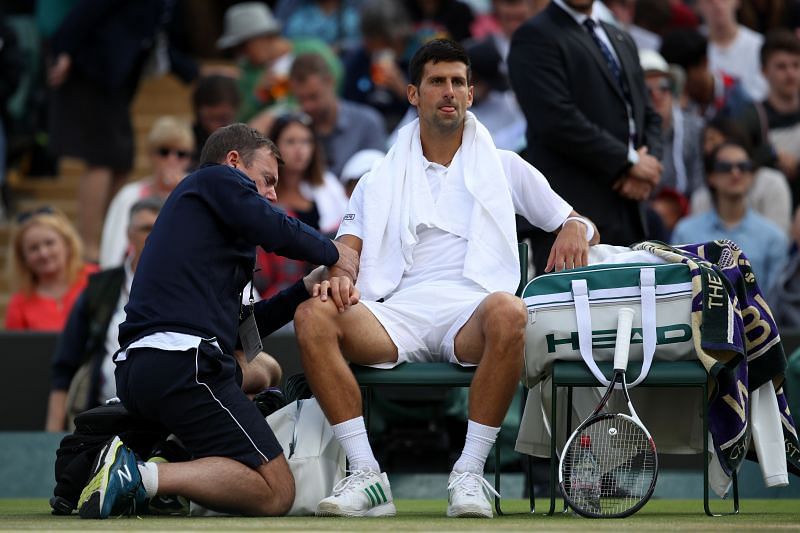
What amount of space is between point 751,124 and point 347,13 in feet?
12.3

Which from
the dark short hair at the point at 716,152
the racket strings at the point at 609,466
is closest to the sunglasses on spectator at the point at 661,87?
the dark short hair at the point at 716,152

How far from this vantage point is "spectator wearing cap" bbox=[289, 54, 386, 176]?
11.1 metres

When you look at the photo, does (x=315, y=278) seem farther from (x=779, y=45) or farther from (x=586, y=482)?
(x=779, y=45)

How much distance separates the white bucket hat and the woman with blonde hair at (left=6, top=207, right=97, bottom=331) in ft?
8.99

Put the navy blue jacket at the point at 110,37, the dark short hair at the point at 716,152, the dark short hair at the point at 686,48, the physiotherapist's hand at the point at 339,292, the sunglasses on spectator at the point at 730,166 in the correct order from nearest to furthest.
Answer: the physiotherapist's hand at the point at 339,292 < the sunglasses on spectator at the point at 730,166 < the dark short hair at the point at 716,152 < the navy blue jacket at the point at 110,37 < the dark short hair at the point at 686,48

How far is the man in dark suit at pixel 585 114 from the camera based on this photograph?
7.75 meters

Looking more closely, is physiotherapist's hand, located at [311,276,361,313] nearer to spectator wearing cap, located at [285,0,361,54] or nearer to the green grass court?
the green grass court

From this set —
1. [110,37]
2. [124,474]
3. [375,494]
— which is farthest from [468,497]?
[110,37]

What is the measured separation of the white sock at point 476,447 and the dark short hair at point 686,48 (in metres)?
6.32

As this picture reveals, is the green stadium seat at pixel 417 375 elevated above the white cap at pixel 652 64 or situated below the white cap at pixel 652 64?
below

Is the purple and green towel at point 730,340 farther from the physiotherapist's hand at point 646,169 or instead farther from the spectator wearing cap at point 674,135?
the spectator wearing cap at point 674,135

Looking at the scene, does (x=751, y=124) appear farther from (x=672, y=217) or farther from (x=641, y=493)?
(x=641, y=493)

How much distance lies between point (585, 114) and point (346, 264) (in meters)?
1.82

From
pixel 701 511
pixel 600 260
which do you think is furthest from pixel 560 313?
pixel 701 511
